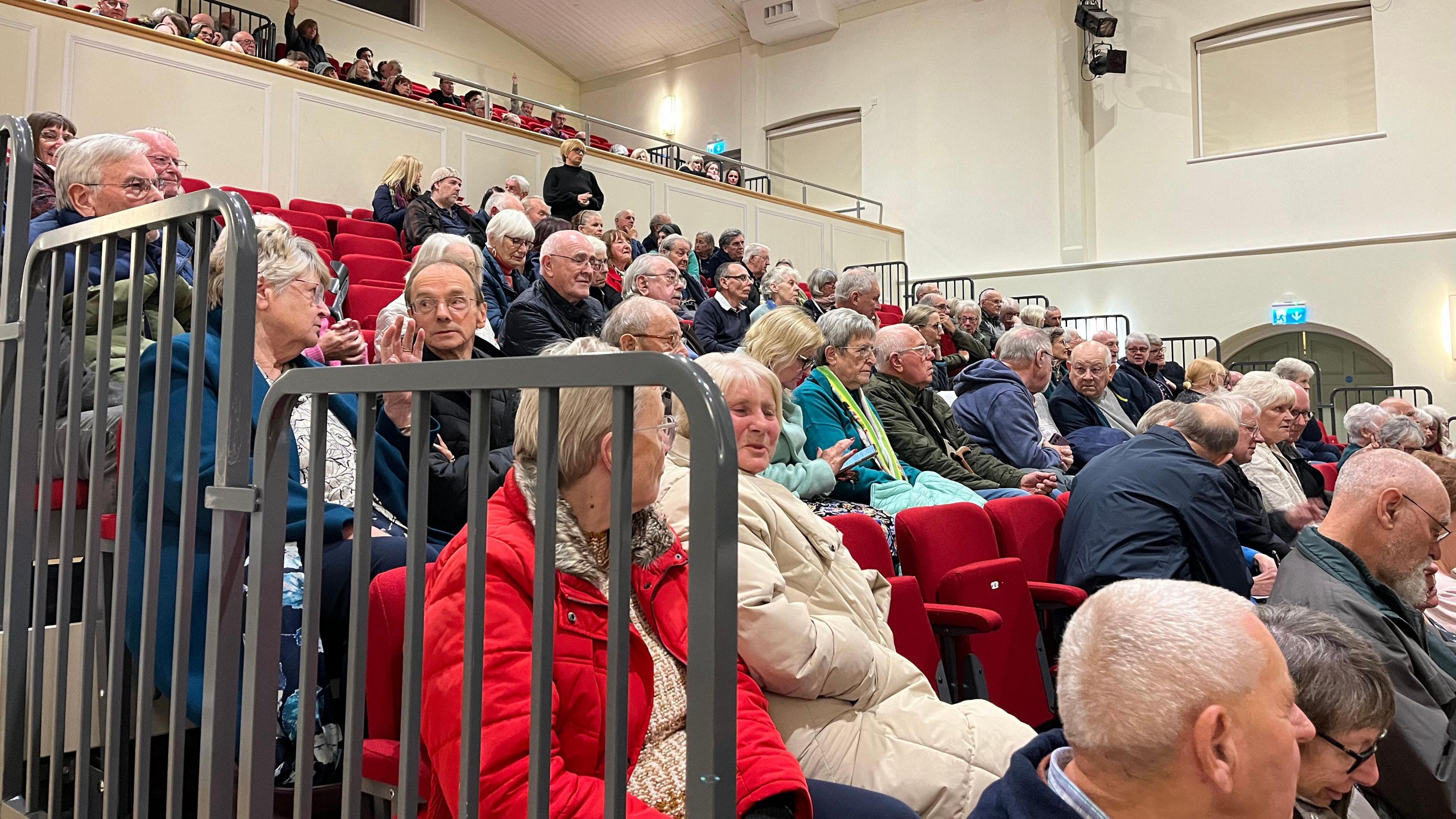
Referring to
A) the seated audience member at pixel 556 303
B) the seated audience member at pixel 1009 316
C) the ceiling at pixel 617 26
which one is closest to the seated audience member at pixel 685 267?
the seated audience member at pixel 556 303

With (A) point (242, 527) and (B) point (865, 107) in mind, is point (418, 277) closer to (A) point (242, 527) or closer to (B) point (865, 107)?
(A) point (242, 527)

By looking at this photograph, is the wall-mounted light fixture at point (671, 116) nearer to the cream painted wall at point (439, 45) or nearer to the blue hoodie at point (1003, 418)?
the cream painted wall at point (439, 45)

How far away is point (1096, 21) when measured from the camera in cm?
973

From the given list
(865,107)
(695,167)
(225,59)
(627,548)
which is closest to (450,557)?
(627,548)

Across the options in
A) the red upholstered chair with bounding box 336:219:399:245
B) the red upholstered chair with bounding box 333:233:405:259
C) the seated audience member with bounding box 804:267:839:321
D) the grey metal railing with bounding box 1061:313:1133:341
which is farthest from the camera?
the grey metal railing with bounding box 1061:313:1133:341

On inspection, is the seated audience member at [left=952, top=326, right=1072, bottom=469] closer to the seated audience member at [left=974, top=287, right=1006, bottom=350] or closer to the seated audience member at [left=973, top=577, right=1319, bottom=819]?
the seated audience member at [left=973, top=577, right=1319, bottom=819]

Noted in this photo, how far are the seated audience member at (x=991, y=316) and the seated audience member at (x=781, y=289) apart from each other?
1.97 m

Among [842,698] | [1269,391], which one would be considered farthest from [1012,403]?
[842,698]

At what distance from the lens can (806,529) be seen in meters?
1.83

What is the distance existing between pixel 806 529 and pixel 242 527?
0.98m

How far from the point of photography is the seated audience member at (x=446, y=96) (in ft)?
28.7

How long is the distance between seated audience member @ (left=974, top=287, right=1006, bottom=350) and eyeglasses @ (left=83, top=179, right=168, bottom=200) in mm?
6610

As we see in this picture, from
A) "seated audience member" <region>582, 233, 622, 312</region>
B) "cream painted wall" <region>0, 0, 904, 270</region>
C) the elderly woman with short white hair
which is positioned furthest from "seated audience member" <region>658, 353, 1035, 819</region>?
"cream painted wall" <region>0, 0, 904, 270</region>

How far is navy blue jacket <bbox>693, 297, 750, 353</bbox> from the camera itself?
18.2ft
